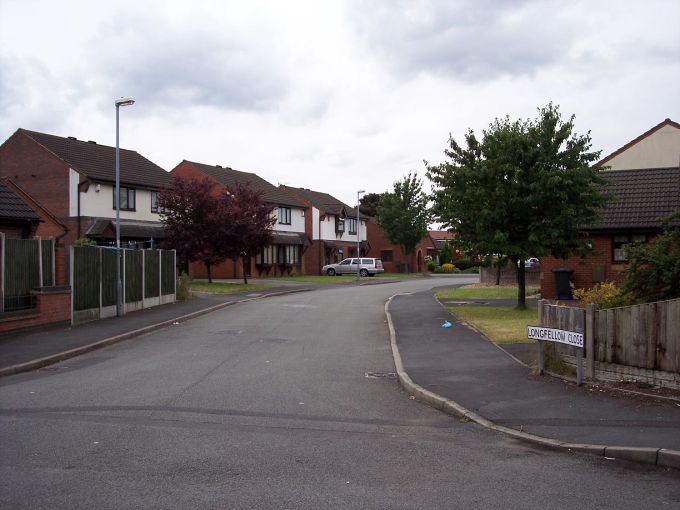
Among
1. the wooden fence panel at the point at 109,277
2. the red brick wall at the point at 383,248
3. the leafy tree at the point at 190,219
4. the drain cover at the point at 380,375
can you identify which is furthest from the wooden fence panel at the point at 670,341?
the red brick wall at the point at 383,248

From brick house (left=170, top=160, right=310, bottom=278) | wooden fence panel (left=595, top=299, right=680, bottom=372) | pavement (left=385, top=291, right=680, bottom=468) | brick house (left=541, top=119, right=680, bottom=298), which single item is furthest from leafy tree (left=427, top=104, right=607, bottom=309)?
brick house (left=170, top=160, right=310, bottom=278)

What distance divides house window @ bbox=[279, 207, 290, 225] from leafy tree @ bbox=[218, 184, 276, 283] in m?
18.0

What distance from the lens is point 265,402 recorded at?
9.18 metres

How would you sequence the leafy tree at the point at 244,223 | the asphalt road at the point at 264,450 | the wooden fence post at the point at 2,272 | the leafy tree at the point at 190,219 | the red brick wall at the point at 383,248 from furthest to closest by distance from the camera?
the red brick wall at the point at 383,248
the leafy tree at the point at 244,223
the leafy tree at the point at 190,219
the wooden fence post at the point at 2,272
the asphalt road at the point at 264,450

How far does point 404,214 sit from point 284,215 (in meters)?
14.6

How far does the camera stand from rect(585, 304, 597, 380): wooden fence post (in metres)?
9.82

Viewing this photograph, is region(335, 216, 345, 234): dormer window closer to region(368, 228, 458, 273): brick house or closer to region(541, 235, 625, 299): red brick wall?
region(368, 228, 458, 273): brick house

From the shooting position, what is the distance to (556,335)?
33.1 ft

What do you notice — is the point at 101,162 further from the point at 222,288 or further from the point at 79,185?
the point at 222,288

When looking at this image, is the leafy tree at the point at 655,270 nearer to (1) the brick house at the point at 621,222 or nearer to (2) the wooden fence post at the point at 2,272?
(2) the wooden fence post at the point at 2,272

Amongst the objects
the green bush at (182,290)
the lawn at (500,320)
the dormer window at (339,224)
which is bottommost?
the lawn at (500,320)

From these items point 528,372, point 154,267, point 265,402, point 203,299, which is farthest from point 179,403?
point 203,299

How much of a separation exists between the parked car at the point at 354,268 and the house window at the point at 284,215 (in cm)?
564

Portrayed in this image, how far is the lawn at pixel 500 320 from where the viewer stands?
15.3 metres
